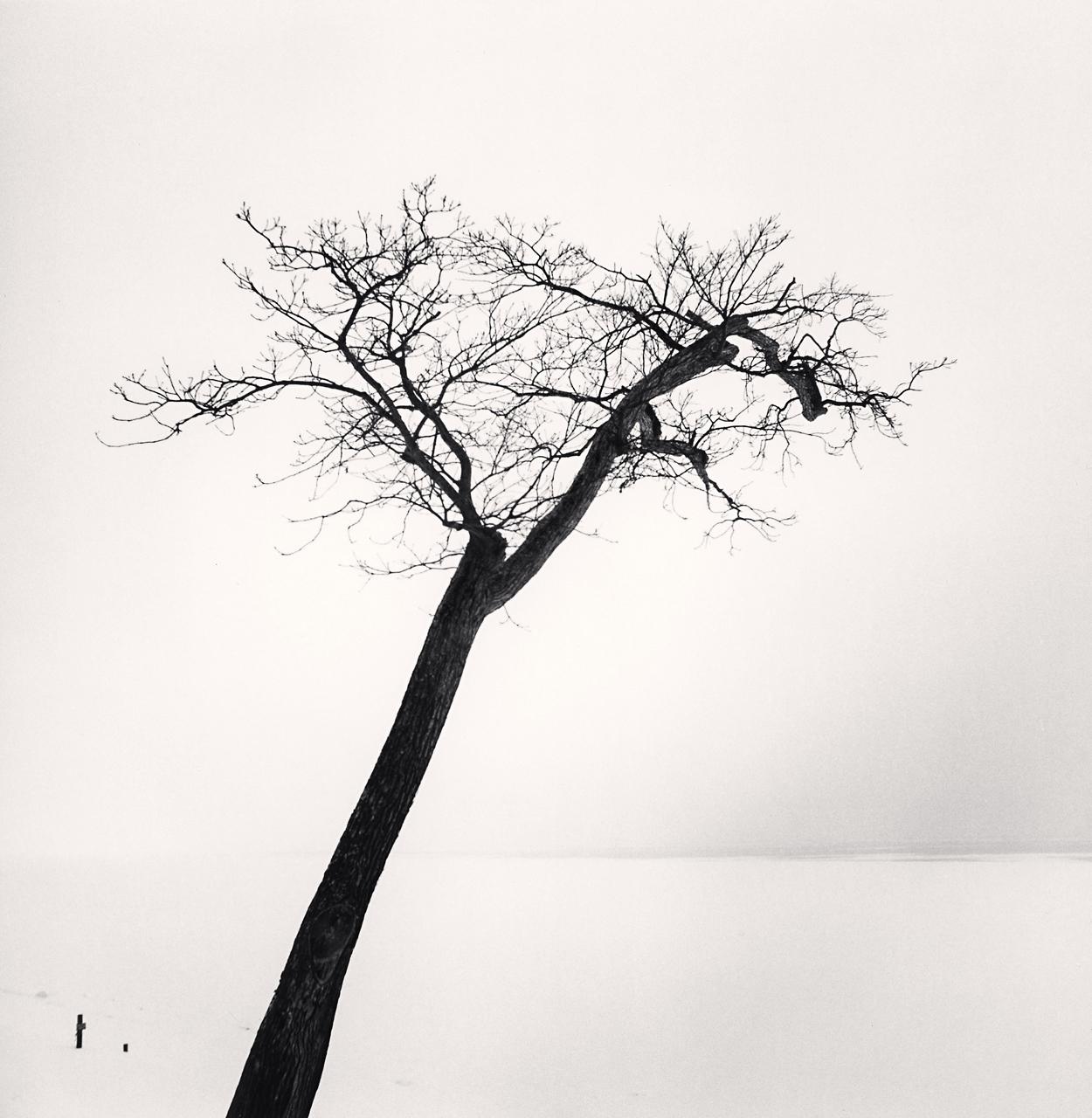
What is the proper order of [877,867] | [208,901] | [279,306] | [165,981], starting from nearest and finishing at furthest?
1. [279,306]
2. [165,981]
3. [208,901]
4. [877,867]

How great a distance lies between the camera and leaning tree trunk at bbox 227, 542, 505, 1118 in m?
4.52

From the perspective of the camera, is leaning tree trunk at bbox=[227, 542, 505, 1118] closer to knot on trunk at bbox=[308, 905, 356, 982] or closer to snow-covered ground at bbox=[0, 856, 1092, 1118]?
knot on trunk at bbox=[308, 905, 356, 982]

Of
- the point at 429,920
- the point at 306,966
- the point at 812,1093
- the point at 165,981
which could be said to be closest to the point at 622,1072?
the point at 812,1093

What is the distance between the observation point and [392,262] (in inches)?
215

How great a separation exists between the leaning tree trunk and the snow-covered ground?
3.25 meters

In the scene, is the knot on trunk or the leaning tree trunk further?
the knot on trunk

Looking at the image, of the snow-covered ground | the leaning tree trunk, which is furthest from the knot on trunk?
the snow-covered ground

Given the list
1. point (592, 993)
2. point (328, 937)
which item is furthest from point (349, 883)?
point (592, 993)

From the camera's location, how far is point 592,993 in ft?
44.6

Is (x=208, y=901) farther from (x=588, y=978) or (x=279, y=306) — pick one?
(x=279, y=306)

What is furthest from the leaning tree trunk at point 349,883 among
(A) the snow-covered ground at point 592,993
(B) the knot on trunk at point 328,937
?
(A) the snow-covered ground at point 592,993

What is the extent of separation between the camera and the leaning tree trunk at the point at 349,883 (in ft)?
14.8

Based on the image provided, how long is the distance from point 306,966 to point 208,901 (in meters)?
14.1

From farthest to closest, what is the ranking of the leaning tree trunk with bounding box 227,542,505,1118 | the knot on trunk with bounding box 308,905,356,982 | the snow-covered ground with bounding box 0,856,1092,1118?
1. the snow-covered ground with bounding box 0,856,1092,1118
2. the knot on trunk with bounding box 308,905,356,982
3. the leaning tree trunk with bounding box 227,542,505,1118
